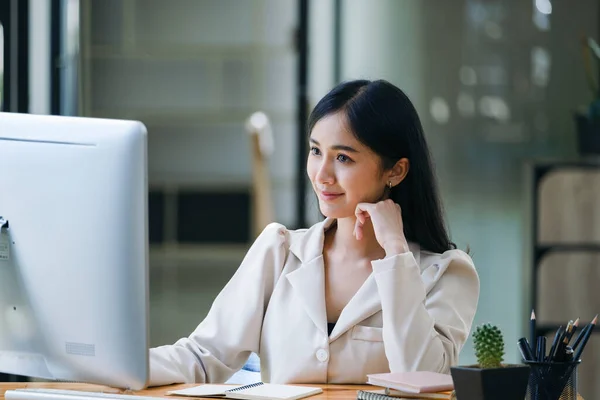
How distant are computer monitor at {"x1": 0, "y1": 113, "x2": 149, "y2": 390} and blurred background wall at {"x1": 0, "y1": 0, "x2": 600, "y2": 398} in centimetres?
315

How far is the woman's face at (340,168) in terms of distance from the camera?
2268 mm

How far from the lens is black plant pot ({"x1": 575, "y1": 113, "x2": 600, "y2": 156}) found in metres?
4.76

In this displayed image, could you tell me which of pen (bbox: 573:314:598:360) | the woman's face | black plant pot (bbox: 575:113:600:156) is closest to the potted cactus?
pen (bbox: 573:314:598:360)

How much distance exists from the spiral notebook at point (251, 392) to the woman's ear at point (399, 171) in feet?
1.95

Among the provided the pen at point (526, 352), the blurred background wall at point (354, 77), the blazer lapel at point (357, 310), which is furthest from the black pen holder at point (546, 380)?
→ the blurred background wall at point (354, 77)

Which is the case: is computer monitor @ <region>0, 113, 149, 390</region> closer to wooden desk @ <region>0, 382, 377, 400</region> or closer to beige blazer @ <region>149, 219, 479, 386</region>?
wooden desk @ <region>0, 382, 377, 400</region>

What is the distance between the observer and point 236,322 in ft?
7.47

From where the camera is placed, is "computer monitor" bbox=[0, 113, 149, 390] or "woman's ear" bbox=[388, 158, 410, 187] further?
"woman's ear" bbox=[388, 158, 410, 187]

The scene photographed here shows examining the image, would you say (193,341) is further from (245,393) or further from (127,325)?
(127,325)

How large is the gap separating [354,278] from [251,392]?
0.54 m

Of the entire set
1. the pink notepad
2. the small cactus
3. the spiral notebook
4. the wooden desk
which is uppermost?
the small cactus

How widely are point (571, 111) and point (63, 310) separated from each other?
3717 mm

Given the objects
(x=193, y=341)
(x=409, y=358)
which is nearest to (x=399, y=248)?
(x=409, y=358)

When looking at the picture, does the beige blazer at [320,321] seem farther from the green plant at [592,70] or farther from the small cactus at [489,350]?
the green plant at [592,70]
